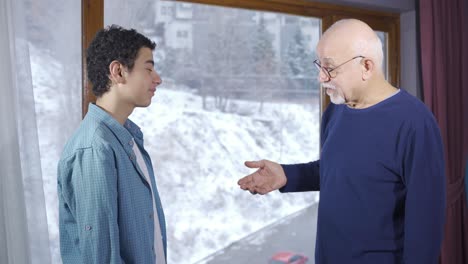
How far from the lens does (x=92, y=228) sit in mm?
1413

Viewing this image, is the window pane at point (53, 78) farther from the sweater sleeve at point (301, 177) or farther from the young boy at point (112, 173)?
the sweater sleeve at point (301, 177)

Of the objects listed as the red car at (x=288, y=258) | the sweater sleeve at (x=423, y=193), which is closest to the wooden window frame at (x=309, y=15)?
the red car at (x=288, y=258)

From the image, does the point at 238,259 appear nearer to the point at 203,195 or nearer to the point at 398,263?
the point at 203,195

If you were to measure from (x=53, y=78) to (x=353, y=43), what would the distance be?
4.00ft

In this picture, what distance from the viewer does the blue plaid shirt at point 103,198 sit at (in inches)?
55.8

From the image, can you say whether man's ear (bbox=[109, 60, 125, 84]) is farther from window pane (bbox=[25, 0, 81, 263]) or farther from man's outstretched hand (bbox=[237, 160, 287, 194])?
window pane (bbox=[25, 0, 81, 263])

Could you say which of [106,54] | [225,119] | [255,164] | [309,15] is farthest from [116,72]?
[309,15]

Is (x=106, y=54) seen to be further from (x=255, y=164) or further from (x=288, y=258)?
(x=288, y=258)

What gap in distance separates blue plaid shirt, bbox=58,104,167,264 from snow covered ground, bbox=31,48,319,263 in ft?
2.50

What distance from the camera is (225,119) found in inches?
110

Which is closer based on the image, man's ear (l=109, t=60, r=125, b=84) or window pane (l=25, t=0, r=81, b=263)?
man's ear (l=109, t=60, r=125, b=84)

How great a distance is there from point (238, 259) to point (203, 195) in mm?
408

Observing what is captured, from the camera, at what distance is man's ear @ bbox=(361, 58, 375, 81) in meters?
1.65

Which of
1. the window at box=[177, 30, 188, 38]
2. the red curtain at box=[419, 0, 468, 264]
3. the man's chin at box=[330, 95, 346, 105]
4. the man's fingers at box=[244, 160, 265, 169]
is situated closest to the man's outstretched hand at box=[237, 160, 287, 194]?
the man's fingers at box=[244, 160, 265, 169]
